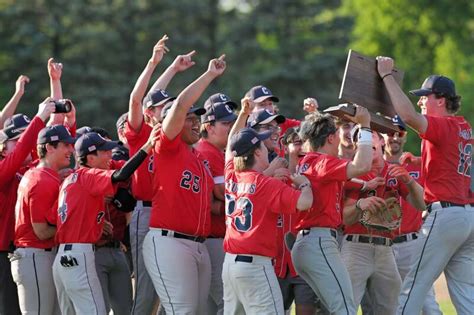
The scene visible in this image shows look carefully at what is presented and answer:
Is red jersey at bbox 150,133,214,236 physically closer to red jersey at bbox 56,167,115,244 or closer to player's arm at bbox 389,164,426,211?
red jersey at bbox 56,167,115,244

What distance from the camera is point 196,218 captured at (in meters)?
9.06

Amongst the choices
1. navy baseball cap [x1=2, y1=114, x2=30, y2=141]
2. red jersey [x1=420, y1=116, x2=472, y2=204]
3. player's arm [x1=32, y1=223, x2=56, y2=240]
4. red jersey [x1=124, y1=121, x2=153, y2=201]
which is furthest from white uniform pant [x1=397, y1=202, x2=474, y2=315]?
navy baseball cap [x1=2, y1=114, x2=30, y2=141]

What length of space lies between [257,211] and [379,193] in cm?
173

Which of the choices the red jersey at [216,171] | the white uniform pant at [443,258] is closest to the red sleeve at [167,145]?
the red jersey at [216,171]

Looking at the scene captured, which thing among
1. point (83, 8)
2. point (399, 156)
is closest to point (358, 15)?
point (83, 8)

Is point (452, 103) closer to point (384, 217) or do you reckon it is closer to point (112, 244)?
point (384, 217)

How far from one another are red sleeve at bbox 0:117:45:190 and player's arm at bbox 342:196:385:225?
2.96m

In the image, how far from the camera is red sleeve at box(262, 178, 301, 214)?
827 centimetres

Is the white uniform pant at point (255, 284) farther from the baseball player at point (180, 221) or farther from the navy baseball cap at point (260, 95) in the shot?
the navy baseball cap at point (260, 95)

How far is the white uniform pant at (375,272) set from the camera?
31.3 ft

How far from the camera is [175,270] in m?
8.88

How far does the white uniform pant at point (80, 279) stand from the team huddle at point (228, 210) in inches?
0.5

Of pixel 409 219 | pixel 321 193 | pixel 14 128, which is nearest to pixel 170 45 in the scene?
pixel 14 128

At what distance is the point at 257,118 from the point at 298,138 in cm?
42
